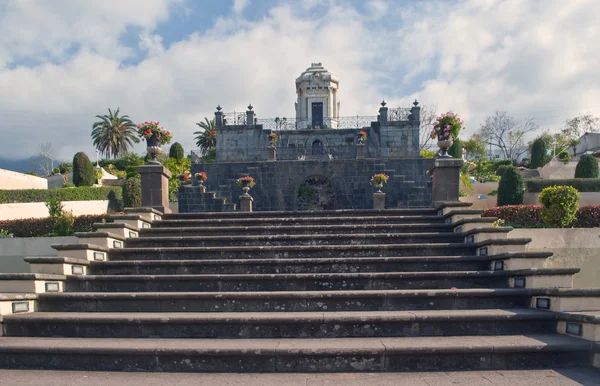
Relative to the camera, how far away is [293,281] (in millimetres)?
5949

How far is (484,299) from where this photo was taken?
535 cm

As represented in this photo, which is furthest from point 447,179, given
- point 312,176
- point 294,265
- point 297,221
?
point 312,176

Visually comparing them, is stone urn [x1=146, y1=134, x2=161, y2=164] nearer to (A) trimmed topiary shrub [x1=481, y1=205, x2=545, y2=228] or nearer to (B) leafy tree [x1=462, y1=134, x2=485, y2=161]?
(A) trimmed topiary shrub [x1=481, y1=205, x2=545, y2=228]

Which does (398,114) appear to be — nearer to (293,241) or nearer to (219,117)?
(219,117)

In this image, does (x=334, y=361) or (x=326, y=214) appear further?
(x=326, y=214)

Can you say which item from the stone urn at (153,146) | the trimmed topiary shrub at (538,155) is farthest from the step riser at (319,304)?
the trimmed topiary shrub at (538,155)

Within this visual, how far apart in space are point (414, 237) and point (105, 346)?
5.70m

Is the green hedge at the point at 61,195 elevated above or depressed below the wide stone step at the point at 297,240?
above

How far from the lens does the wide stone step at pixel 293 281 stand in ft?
19.1

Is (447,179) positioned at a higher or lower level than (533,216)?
higher

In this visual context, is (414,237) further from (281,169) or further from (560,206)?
(281,169)

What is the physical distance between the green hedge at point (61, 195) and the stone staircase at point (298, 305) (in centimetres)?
1648

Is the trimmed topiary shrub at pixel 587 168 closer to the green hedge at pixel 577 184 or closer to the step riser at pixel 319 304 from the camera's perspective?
the green hedge at pixel 577 184

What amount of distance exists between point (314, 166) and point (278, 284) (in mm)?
13382
